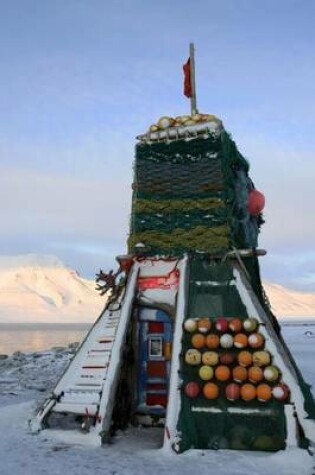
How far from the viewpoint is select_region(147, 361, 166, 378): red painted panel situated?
10820mm

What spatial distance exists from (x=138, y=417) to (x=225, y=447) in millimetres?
2706

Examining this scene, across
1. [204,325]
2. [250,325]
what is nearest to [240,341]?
[250,325]

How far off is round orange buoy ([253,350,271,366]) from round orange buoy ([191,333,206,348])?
3.11ft

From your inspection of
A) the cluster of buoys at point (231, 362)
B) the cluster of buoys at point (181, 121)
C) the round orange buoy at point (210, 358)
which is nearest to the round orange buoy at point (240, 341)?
the cluster of buoys at point (231, 362)

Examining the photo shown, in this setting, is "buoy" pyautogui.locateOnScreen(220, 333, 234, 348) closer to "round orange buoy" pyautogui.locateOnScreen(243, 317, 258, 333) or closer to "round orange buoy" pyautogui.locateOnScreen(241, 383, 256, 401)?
"round orange buoy" pyautogui.locateOnScreen(243, 317, 258, 333)

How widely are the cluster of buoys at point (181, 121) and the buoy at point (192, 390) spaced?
5.90 meters

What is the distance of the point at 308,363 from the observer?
2316 centimetres

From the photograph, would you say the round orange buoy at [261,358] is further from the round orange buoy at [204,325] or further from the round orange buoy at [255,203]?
the round orange buoy at [255,203]

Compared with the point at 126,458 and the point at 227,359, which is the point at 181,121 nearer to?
the point at 227,359

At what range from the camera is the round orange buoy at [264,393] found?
8609 mm

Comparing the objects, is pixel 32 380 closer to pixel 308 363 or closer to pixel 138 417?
A: pixel 138 417

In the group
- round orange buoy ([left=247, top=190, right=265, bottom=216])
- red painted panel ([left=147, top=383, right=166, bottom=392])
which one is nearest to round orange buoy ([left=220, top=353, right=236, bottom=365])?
red painted panel ([left=147, top=383, right=166, bottom=392])

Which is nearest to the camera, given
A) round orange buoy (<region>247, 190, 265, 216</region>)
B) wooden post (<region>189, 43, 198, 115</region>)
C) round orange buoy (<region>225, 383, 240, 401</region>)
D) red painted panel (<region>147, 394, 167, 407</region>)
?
round orange buoy (<region>225, 383, 240, 401</region>)

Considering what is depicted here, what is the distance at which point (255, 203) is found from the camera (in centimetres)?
1235
